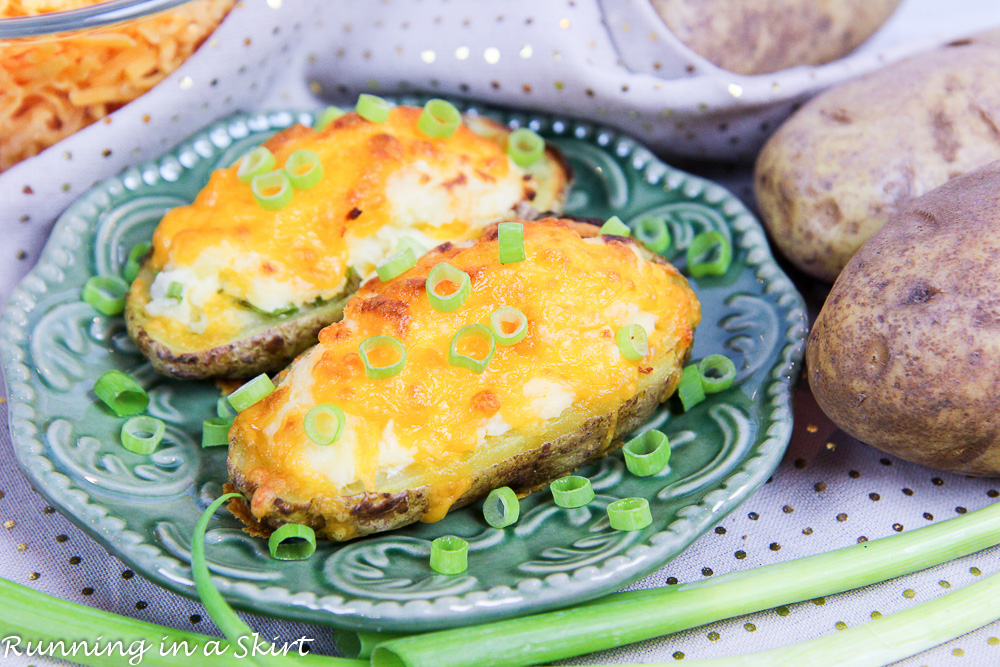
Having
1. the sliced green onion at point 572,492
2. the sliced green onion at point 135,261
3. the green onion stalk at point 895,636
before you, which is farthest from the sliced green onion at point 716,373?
the sliced green onion at point 135,261

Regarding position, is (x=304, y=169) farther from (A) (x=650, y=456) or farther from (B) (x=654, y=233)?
(A) (x=650, y=456)

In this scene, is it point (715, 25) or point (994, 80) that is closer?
point (994, 80)

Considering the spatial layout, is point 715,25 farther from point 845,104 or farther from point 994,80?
point 994,80

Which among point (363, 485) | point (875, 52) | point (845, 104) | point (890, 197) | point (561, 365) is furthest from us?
point (875, 52)

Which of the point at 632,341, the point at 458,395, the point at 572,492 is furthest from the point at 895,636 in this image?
the point at 458,395

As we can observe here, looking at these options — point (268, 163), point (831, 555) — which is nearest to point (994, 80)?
point (831, 555)

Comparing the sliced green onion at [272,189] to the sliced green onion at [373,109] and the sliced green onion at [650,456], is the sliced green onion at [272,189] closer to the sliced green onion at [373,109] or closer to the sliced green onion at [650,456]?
the sliced green onion at [373,109]

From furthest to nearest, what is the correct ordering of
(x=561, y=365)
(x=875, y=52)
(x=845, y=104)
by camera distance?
(x=875, y=52), (x=845, y=104), (x=561, y=365)

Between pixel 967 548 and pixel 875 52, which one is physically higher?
pixel 875 52
